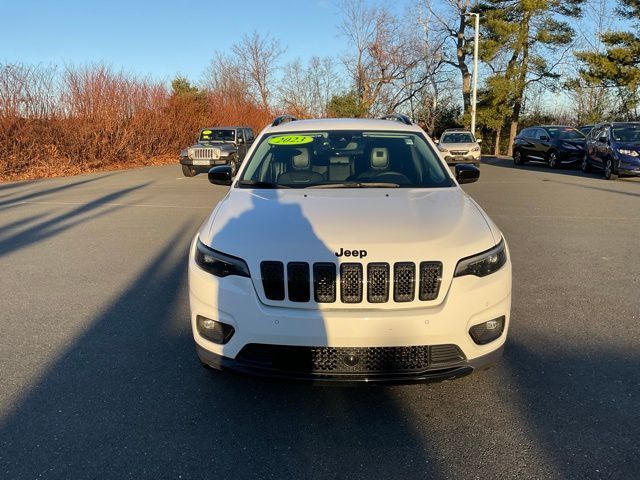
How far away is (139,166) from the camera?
2562 cm

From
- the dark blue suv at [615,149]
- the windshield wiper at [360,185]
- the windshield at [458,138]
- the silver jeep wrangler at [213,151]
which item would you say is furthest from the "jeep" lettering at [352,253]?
the windshield at [458,138]

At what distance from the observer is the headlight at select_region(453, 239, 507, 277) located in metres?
2.79

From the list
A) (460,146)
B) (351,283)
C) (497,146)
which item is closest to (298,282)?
(351,283)

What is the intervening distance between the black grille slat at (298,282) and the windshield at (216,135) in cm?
1842

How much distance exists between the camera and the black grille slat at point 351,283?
8.84 feet

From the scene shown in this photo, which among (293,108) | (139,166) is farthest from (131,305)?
(293,108)

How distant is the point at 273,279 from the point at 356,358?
Result: 61 centimetres

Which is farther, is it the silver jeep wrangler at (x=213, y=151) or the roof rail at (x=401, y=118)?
the silver jeep wrangler at (x=213, y=151)

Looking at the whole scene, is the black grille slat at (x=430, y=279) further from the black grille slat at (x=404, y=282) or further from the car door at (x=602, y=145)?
the car door at (x=602, y=145)

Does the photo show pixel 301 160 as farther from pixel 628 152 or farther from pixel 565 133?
pixel 565 133

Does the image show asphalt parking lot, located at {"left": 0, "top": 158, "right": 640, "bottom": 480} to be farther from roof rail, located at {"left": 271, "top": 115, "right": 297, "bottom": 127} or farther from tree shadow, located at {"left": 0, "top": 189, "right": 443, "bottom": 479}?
roof rail, located at {"left": 271, "top": 115, "right": 297, "bottom": 127}

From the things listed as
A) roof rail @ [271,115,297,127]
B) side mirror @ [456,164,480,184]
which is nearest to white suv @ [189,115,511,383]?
side mirror @ [456,164,480,184]

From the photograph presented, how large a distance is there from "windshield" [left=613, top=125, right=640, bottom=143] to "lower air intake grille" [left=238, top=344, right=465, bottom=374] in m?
15.1

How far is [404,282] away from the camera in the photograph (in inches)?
106
